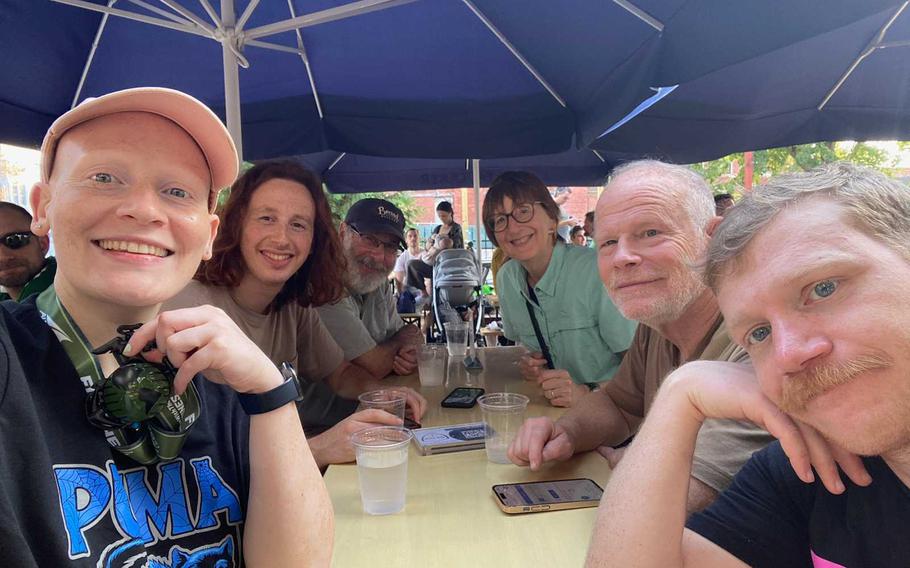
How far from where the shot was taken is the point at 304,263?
2434mm

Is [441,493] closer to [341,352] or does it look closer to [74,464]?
[74,464]

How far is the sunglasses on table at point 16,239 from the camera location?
2.99m

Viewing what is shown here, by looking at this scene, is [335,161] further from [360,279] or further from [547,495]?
[547,495]

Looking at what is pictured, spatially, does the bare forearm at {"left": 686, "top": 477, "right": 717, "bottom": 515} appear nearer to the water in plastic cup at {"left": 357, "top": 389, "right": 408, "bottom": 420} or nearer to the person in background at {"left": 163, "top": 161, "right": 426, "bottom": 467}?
the water in plastic cup at {"left": 357, "top": 389, "right": 408, "bottom": 420}

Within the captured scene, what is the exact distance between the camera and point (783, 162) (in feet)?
45.6

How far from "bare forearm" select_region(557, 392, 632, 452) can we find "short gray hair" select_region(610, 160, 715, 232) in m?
0.73

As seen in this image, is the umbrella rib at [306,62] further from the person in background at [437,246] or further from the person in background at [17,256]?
the person in background at [437,246]

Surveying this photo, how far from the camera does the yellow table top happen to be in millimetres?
1190

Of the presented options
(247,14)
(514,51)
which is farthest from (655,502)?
(514,51)

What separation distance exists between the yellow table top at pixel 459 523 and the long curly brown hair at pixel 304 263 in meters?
0.99

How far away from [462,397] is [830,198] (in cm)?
171

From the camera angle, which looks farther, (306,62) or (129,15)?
(306,62)

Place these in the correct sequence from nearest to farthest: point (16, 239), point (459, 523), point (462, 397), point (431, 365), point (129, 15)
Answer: point (459, 523) < point (462, 397) < point (431, 365) < point (129, 15) < point (16, 239)

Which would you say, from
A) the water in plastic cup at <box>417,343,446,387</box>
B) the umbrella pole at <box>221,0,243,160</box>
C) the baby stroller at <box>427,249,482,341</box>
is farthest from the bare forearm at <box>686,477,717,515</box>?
the umbrella pole at <box>221,0,243,160</box>
